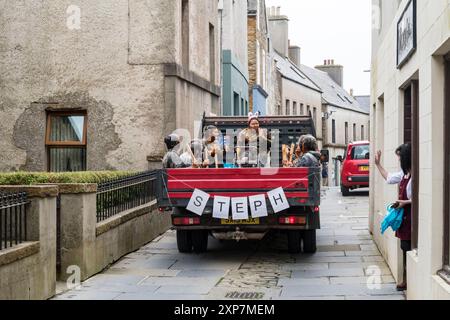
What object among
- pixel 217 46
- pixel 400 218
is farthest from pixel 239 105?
pixel 400 218

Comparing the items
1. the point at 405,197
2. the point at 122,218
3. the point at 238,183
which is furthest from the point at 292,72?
the point at 405,197

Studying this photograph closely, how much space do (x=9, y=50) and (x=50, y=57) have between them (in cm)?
95

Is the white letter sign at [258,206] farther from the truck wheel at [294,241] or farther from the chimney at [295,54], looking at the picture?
the chimney at [295,54]

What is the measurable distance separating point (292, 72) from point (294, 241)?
44.0 meters

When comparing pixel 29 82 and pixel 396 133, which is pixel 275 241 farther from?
pixel 29 82

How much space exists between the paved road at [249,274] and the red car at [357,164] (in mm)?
11526

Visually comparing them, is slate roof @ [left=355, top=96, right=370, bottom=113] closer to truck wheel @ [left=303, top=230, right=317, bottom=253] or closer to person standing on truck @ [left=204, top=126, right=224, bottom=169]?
person standing on truck @ [left=204, top=126, right=224, bottom=169]

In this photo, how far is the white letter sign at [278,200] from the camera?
1170 cm

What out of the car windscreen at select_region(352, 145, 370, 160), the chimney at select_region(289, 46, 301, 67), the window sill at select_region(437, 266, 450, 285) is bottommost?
the window sill at select_region(437, 266, 450, 285)

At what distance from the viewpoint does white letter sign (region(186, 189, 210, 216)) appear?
39.1ft

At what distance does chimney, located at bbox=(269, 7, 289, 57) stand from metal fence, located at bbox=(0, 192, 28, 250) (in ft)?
154

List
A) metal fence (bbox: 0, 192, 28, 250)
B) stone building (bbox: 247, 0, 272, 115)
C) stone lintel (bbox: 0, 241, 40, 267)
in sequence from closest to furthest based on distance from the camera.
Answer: stone lintel (bbox: 0, 241, 40, 267) → metal fence (bbox: 0, 192, 28, 250) → stone building (bbox: 247, 0, 272, 115)

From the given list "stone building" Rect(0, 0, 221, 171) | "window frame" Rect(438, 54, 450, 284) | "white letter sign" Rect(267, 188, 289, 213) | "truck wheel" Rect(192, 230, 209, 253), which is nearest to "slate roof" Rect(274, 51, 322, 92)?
"stone building" Rect(0, 0, 221, 171)

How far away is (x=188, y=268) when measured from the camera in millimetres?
11828
